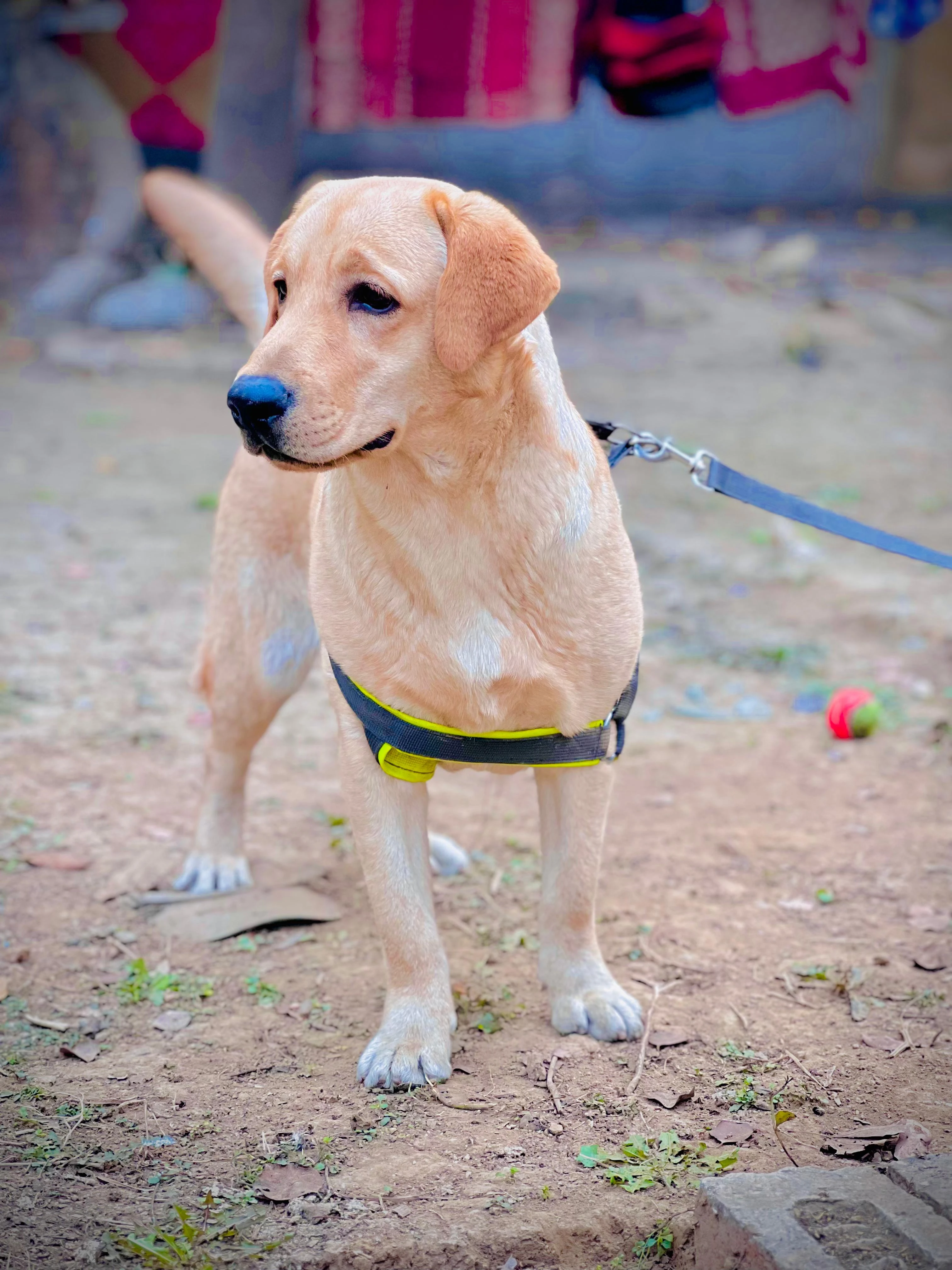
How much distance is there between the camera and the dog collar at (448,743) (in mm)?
2572

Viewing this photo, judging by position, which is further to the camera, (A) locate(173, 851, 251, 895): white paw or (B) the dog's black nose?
(A) locate(173, 851, 251, 895): white paw

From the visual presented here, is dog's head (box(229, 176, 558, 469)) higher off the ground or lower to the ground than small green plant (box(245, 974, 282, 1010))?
higher

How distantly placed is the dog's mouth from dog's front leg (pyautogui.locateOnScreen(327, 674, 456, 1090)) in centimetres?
65

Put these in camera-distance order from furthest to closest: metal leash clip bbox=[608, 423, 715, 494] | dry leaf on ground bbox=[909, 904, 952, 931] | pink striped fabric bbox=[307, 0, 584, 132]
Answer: pink striped fabric bbox=[307, 0, 584, 132] < dry leaf on ground bbox=[909, 904, 952, 931] < metal leash clip bbox=[608, 423, 715, 494]

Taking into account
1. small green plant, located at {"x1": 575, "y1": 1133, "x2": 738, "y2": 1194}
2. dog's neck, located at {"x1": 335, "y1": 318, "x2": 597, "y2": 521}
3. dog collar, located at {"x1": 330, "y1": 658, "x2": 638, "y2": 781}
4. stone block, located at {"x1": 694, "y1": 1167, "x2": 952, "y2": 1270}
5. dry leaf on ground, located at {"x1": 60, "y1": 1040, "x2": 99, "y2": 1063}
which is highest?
dog's neck, located at {"x1": 335, "y1": 318, "x2": 597, "y2": 521}

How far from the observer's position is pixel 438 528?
2443 mm

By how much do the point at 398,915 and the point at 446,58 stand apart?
34.8ft

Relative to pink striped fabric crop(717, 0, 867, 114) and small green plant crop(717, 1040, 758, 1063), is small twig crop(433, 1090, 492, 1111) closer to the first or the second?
small green plant crop(717, 1040, 758, 1063)

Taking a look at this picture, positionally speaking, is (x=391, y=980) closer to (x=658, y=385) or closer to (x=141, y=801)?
(x=141, y=801)

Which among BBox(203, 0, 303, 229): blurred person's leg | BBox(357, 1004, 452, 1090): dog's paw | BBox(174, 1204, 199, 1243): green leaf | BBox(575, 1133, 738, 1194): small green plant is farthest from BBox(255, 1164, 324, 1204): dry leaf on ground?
BBox(203, 0, 303, 229): blurred person's leg

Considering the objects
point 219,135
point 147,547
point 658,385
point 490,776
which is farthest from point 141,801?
point 219,135

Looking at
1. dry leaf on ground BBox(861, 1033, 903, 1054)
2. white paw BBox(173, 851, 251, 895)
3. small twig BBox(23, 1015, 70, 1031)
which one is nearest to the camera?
dry leaf on ground BBox(861, 1033, 903, 1054)

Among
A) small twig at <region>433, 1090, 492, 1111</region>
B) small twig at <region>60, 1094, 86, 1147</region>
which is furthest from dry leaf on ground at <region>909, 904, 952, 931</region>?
small twig at <region>60, 1094, 86, 1147</region>

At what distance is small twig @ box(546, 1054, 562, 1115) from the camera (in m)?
2.60
